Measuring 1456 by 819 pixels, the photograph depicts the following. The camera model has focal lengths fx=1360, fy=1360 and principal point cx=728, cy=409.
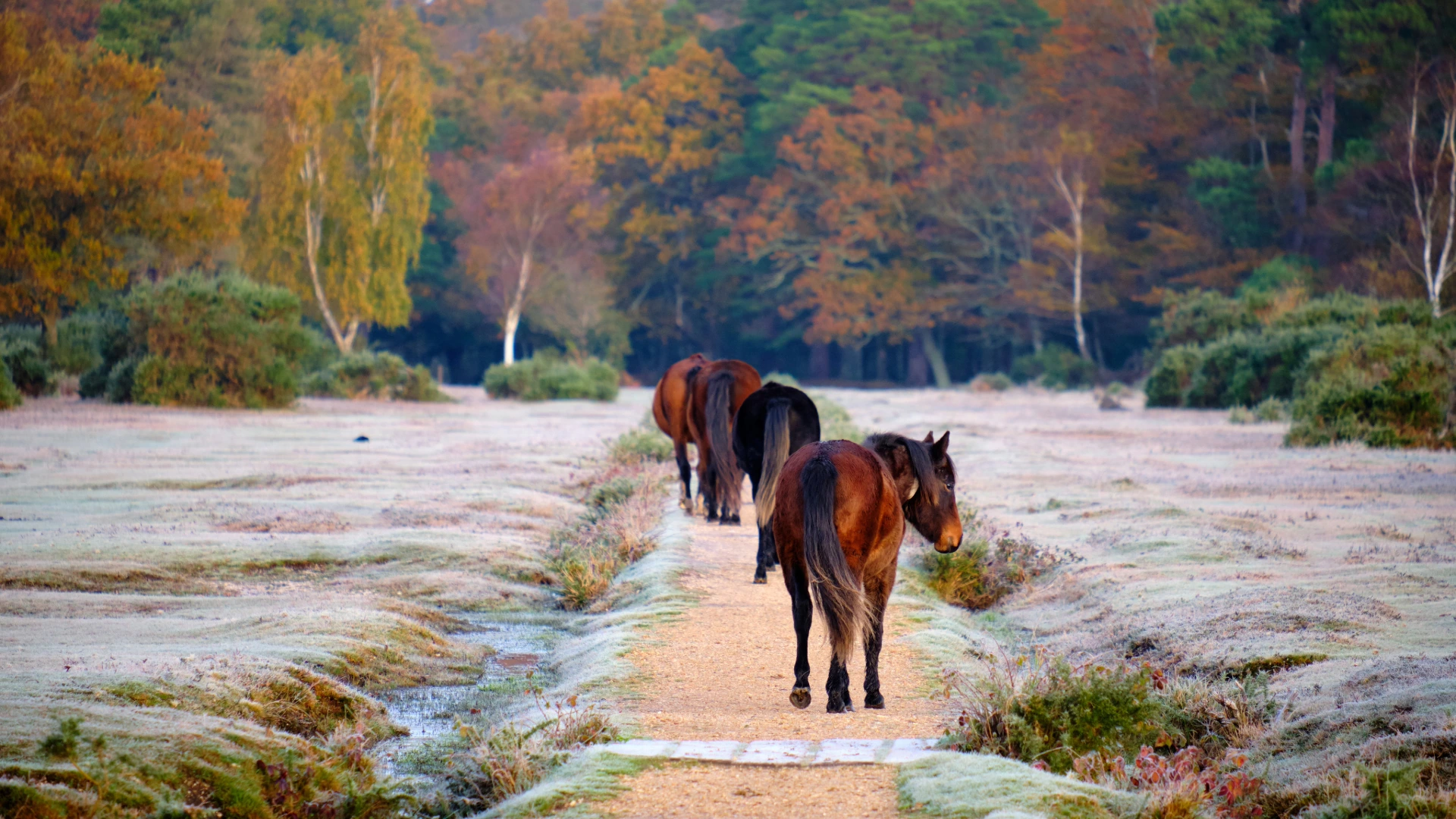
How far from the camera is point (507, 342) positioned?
58.2m

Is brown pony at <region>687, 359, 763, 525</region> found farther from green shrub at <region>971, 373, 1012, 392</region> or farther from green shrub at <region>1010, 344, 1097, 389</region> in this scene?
green shrub at <region>1010, 344, 1097, 389</region>

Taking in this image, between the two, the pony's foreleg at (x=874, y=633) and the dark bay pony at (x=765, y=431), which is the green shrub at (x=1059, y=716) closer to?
the pony's foreleg at (x=874, y=633)

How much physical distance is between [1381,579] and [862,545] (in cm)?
506

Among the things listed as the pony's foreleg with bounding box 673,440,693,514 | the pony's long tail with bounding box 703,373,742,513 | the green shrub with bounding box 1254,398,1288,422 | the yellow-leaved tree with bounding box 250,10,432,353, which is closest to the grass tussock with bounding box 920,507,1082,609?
the pony's long tail with bounding box 703,373,742,513

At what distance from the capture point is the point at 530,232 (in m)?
59.8

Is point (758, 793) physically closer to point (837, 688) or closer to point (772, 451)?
point (837, 688)

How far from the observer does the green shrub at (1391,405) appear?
19797mm

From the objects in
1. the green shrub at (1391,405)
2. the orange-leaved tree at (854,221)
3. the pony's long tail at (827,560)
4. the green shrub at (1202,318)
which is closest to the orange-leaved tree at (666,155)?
the orange-leaved tree at (854,221)

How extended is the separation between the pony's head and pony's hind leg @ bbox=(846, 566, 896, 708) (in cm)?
38

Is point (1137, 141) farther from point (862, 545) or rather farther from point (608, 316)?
point (862, 545)

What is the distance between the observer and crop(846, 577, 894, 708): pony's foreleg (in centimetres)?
631

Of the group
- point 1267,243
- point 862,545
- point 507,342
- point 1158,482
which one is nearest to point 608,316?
point 507,342

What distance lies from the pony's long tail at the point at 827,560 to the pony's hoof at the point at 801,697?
0.37 meters

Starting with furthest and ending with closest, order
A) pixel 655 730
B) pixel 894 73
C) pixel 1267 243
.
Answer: pixel 894 73 → pixel 1267 243 → pixel 655 730
